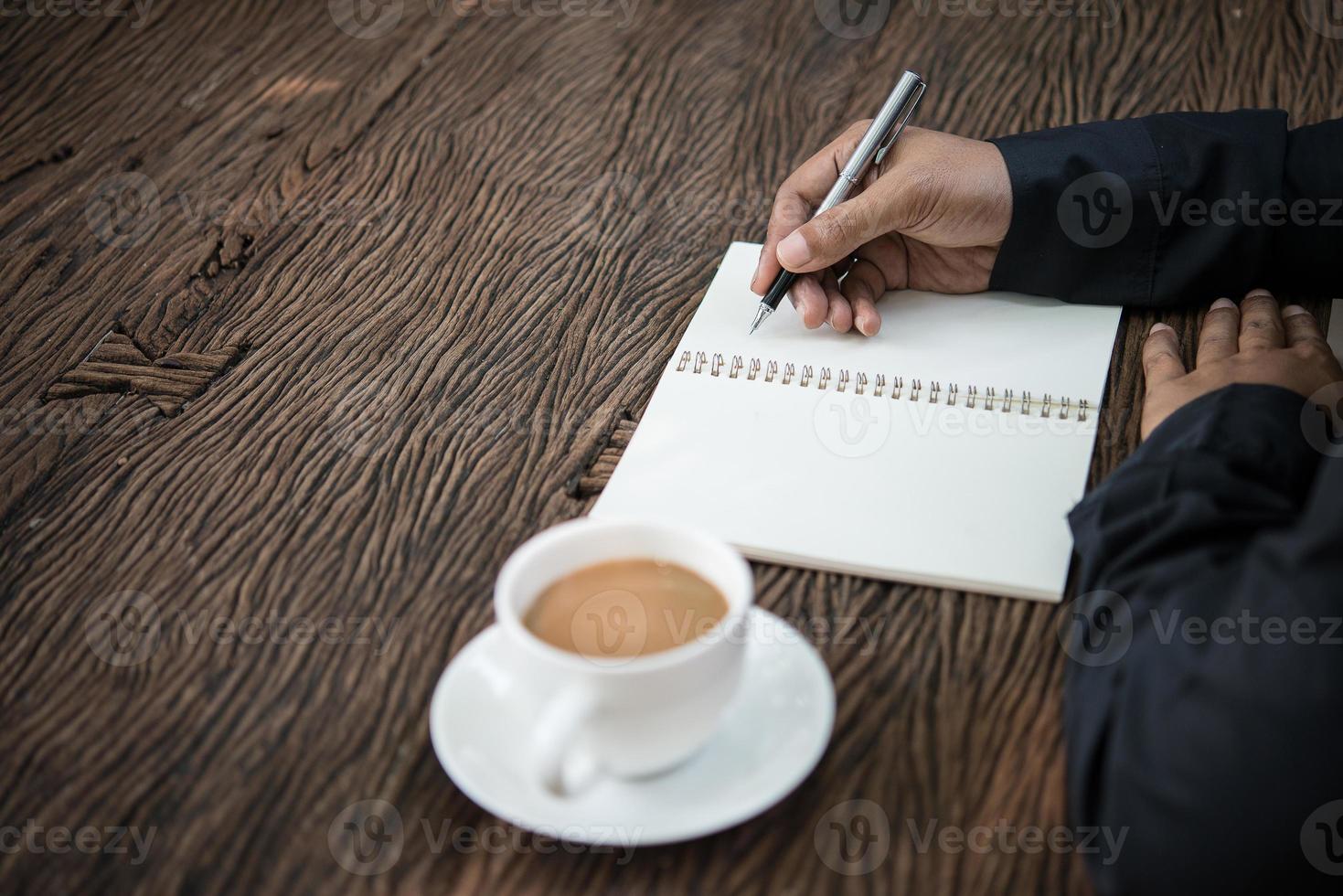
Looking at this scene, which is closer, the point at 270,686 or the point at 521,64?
the point at 270,686

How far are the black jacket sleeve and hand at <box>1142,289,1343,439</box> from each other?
4 centimetres

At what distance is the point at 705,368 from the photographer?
817 millimetres

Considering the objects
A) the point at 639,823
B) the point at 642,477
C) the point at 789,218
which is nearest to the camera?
the point at 639,823

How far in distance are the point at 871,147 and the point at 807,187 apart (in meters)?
0.08

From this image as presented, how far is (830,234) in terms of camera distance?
87cm

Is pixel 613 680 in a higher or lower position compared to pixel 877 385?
higher

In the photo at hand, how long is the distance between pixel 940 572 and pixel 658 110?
2.29 feet

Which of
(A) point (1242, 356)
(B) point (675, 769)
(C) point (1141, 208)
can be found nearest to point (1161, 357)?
(A) point (1242, 356)

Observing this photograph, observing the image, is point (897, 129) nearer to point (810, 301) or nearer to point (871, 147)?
point (871, 147)

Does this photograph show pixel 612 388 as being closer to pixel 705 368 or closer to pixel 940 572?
pixel 705 368

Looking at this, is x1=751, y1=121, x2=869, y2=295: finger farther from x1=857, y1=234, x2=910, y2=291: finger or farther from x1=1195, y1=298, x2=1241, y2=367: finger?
x1=1195, y1=298, x2=1241, y2=367: finger

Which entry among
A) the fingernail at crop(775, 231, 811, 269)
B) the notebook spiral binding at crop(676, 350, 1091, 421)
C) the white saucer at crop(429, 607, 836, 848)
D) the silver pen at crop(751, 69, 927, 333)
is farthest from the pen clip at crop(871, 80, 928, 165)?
the white saucer at crop(429, 607, 836, 848)

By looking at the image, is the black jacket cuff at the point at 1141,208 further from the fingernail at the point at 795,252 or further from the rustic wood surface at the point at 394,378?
the fingernail at the point at 795,252

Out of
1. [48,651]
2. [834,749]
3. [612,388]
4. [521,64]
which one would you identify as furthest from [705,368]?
[521,64]
